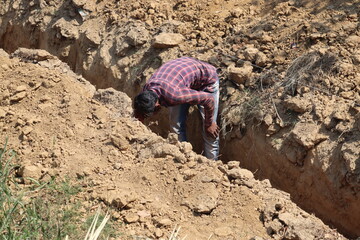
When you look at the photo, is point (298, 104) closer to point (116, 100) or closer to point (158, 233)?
point (116, 100)

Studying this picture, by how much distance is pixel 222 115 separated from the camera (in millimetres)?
6129

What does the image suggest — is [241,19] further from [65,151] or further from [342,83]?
[65,151]

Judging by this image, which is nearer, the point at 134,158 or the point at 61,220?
the point at 61,220

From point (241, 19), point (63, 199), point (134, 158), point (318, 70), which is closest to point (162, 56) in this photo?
point (241, 19)

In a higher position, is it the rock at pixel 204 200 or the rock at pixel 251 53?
the rock at pixel 251 53

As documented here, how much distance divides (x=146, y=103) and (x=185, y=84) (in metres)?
0.60

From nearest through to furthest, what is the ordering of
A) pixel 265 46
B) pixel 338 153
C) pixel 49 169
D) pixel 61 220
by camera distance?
pixel 61 220 < pixel 49 169 < pixel 338 153 < pixel 265 46

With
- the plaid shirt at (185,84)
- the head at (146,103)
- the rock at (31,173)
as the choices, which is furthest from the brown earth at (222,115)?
the plaid shirt at (185,84)

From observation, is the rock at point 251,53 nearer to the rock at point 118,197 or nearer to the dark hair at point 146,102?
the dark hair at point 146,102

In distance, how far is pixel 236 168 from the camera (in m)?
4.70

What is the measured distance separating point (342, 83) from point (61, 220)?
3160 mm

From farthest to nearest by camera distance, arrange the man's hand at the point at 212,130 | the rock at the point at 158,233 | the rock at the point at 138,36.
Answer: the rock at the point at 138,36 → the man's hand at the point at 212,130 → the rock at the point at 158,233

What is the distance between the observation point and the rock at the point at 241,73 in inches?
239

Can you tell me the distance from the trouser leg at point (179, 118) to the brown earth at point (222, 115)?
435 mm
